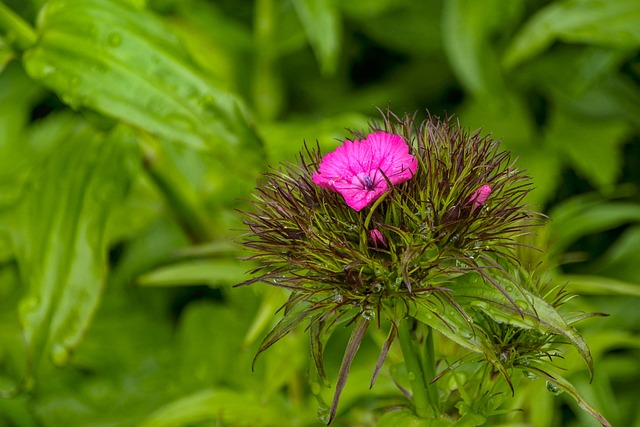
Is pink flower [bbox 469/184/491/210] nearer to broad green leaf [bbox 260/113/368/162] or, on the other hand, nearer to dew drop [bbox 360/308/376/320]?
dew drop [bbox 360/308/376/320]

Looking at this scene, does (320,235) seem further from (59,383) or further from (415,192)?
(59,383)

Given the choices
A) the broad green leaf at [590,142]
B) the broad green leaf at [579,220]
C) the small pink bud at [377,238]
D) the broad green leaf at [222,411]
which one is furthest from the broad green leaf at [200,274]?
the broad green leaf at [590,142]

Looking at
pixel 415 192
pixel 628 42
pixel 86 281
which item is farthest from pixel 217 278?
pixel 628 42

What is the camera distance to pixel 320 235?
0.68 metres

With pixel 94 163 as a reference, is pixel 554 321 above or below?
above

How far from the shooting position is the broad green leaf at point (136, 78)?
3.64 ft

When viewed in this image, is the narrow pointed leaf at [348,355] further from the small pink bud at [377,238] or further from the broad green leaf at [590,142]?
the broad green leaf at [590,142]

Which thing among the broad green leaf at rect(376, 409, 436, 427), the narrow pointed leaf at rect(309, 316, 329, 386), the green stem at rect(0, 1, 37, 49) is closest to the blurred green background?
the green stem at rect(0, 1, 37, 49)

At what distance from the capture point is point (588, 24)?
4.62 ft

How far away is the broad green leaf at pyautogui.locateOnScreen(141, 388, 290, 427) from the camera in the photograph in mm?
1143

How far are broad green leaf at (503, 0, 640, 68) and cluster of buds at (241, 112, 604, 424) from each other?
773 mm

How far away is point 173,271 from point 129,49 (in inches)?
13.9

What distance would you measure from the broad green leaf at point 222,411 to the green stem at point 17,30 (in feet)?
1.89

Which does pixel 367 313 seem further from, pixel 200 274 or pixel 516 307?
pixel 200 274
